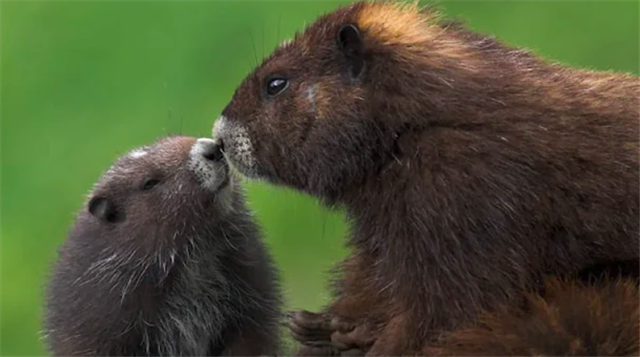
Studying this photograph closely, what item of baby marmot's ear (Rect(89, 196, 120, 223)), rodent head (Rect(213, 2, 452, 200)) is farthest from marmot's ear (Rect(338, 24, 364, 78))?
baby marmot's ear (Rect(89, 196, 120, 223))

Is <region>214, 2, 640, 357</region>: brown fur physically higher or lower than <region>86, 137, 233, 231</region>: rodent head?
lower

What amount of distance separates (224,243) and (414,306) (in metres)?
1.14

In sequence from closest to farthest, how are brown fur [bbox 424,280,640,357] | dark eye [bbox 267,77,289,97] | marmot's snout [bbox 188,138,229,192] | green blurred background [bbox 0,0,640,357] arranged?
brown fur [bbox 424,280,640,357]
dark eye [bbox 267,77,289,97]
marmot's snout [bbox 188,138,229,192]
green blurred background [bbox 0,0,640,357]

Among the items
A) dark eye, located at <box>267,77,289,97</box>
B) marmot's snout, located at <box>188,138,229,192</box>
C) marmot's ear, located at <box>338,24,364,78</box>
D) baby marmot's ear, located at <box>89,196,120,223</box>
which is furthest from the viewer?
baby marmot's ear, located at <box>89,196,120,223</box>

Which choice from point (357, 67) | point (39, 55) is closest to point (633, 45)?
point (39, 55)

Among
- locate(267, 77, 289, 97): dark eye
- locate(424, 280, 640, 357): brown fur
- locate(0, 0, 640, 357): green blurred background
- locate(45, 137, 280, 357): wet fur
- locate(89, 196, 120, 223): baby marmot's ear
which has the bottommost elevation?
locate(424, 280, 640, 357): brown fur

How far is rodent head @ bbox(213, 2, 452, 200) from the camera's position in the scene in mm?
3699

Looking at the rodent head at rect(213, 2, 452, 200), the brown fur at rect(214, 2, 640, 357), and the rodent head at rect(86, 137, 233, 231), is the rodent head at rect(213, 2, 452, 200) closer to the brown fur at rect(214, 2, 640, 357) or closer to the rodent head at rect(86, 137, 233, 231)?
the brown fur at rect(214, 2, 640, 357)

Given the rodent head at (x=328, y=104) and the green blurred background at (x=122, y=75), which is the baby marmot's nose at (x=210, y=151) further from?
the green blurred background at (x=122, y=75)

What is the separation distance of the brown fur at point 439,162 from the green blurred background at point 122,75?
3098 millimetres

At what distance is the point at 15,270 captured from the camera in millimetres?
7359

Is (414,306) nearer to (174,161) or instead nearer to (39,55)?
(174,161)

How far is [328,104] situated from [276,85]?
0.82ft

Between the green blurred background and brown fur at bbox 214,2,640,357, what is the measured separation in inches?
122
